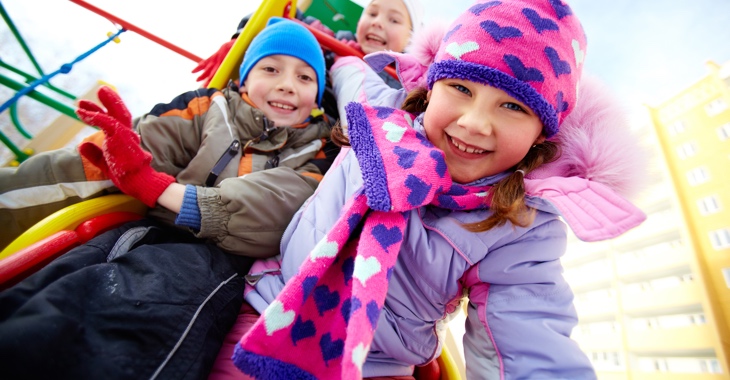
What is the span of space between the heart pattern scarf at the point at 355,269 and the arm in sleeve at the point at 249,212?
249mm

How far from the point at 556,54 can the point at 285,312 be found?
62 cm

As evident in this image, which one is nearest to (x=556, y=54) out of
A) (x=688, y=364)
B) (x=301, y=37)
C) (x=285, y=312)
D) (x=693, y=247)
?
(x=285, y=312)

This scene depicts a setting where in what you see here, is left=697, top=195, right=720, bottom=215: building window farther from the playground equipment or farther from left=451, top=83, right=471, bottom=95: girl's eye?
left=451, top=83, right=471, bottom=95: girl's eye

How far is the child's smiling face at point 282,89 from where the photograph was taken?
3.28 feet

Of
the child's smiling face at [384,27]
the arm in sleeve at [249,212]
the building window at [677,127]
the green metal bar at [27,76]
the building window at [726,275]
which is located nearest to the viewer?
the arm in sleeve at [249,212]

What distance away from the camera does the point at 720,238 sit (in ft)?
9.27

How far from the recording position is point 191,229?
72 cm

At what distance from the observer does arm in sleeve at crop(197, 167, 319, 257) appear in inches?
27.7

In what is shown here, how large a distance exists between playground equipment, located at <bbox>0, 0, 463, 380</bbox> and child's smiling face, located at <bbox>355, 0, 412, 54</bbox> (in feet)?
0.51

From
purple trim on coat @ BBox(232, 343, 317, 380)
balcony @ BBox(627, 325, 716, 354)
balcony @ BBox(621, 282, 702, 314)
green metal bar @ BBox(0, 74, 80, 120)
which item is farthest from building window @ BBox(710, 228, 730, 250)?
green metal bar @ BBox(0, 74, 80, 120)

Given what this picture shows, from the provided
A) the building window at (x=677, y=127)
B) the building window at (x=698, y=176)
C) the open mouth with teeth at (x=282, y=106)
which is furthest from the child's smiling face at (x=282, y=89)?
the building window at (x=677, y=127)

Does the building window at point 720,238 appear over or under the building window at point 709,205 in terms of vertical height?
under

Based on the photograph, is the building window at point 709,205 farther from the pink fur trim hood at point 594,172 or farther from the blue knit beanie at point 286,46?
the blue knit beanie at point 286,46

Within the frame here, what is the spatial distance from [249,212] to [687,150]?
13.9 ft
